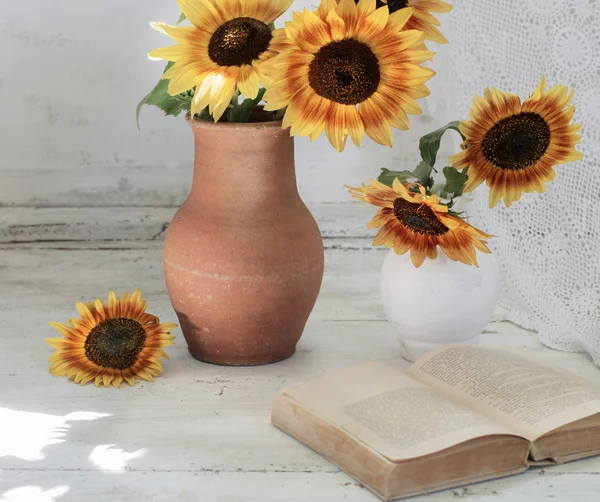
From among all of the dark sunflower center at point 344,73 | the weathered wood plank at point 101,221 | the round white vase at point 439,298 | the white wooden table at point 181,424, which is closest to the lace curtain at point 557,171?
the white wooden table at point 181,424

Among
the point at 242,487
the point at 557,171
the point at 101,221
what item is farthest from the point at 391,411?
the point at 101,221

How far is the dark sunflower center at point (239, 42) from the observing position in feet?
3.26

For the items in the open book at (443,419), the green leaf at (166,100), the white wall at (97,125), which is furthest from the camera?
the white wall at (97,125)

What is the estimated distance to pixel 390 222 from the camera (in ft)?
3.58

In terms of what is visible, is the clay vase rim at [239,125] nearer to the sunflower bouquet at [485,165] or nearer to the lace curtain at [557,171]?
the sunflower bouquet at [485,165]

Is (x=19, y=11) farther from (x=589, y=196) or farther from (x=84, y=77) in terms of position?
(x=589, y=196)

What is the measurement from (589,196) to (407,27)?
0.40m

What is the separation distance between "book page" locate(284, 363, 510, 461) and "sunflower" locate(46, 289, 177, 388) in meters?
0.21

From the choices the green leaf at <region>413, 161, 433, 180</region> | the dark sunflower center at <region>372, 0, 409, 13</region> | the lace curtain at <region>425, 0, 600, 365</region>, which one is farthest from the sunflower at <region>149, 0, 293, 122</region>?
the lace curtain at <region>425, 0, 600, 365</region>

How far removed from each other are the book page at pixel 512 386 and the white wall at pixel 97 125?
0.63 m

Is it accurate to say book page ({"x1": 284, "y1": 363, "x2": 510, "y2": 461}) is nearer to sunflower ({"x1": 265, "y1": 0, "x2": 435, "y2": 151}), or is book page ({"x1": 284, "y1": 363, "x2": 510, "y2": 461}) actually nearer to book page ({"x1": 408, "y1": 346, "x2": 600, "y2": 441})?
book page ({"x1": 408, "y1": 346, "x2": 600, "y2": 441})

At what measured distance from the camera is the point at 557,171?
1300 millimetres

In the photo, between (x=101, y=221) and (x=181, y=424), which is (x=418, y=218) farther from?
(x=101, y=221)

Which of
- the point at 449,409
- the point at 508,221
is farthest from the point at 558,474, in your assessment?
the point at 508,221
